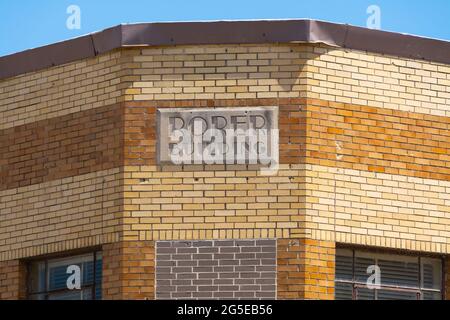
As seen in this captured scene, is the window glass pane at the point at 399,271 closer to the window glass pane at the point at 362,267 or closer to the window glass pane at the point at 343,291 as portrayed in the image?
the window glass pane at the point at 362,267

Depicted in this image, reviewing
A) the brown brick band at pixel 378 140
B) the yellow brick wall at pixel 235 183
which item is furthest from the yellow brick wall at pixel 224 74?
the brown brick band at pixel 378 140

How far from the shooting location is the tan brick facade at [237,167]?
17.4 meters

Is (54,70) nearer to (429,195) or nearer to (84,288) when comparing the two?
(84,288)

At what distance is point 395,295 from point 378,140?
193 cm

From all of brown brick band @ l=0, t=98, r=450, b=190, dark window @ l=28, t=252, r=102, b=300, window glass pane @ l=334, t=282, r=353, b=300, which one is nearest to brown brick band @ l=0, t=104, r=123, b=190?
brown brick band @ l=0, t=98, r=450, b=190

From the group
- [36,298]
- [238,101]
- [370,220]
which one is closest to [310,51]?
[238,101]

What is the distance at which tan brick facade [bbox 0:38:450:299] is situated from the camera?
1741cm

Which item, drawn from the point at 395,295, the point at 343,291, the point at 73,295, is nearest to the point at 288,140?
the point at 343,291

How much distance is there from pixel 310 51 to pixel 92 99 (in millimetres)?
2795

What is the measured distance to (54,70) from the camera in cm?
1866

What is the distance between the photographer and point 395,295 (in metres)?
18.1

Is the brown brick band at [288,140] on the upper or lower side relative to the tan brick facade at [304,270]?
upper

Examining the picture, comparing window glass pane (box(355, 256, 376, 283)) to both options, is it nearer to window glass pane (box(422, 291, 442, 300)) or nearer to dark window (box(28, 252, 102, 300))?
window glass pane (box(422, 291, 442, 300))

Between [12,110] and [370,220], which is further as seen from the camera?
[12,110]
